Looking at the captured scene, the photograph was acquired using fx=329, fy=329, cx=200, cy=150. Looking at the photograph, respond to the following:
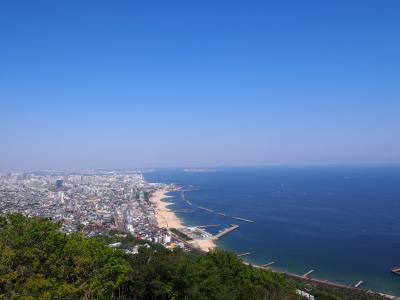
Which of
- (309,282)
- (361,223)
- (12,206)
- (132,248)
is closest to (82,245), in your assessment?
(132,248)

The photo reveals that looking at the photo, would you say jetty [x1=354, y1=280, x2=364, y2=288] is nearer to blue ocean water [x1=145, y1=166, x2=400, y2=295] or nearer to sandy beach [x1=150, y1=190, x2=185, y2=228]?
blue ocean water [x1=145, y1=166, x2=400, y2=295]

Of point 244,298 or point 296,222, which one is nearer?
point 244,298

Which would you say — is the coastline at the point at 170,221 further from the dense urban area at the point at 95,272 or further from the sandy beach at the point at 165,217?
the dense urban area at the point at 95,272

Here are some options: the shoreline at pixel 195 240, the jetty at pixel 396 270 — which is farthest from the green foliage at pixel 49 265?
the jetty at pixel 396 270

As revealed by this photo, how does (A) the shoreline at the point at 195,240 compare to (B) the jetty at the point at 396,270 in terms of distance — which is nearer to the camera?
(A) the shoreline at the point at 195,240

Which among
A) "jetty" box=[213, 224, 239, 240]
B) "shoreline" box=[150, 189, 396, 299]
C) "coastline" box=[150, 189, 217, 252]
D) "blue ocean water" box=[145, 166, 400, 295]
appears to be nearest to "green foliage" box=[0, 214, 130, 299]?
"shoreline" box=[150, 189, 396, 299]

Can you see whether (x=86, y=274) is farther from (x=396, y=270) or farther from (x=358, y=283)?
(x=396, y=270)

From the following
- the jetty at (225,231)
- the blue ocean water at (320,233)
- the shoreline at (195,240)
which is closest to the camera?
the shoreline at (195,240)

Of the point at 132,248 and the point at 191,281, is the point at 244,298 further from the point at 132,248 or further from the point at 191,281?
the point at 132,248

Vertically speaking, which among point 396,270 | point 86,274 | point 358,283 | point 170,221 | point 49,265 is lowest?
point 358,283

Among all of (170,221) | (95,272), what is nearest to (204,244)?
(170,221)

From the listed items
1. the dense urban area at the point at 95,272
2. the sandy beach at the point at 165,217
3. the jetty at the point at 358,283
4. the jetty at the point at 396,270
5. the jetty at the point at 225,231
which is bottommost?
the jetty at the point at 358,283
